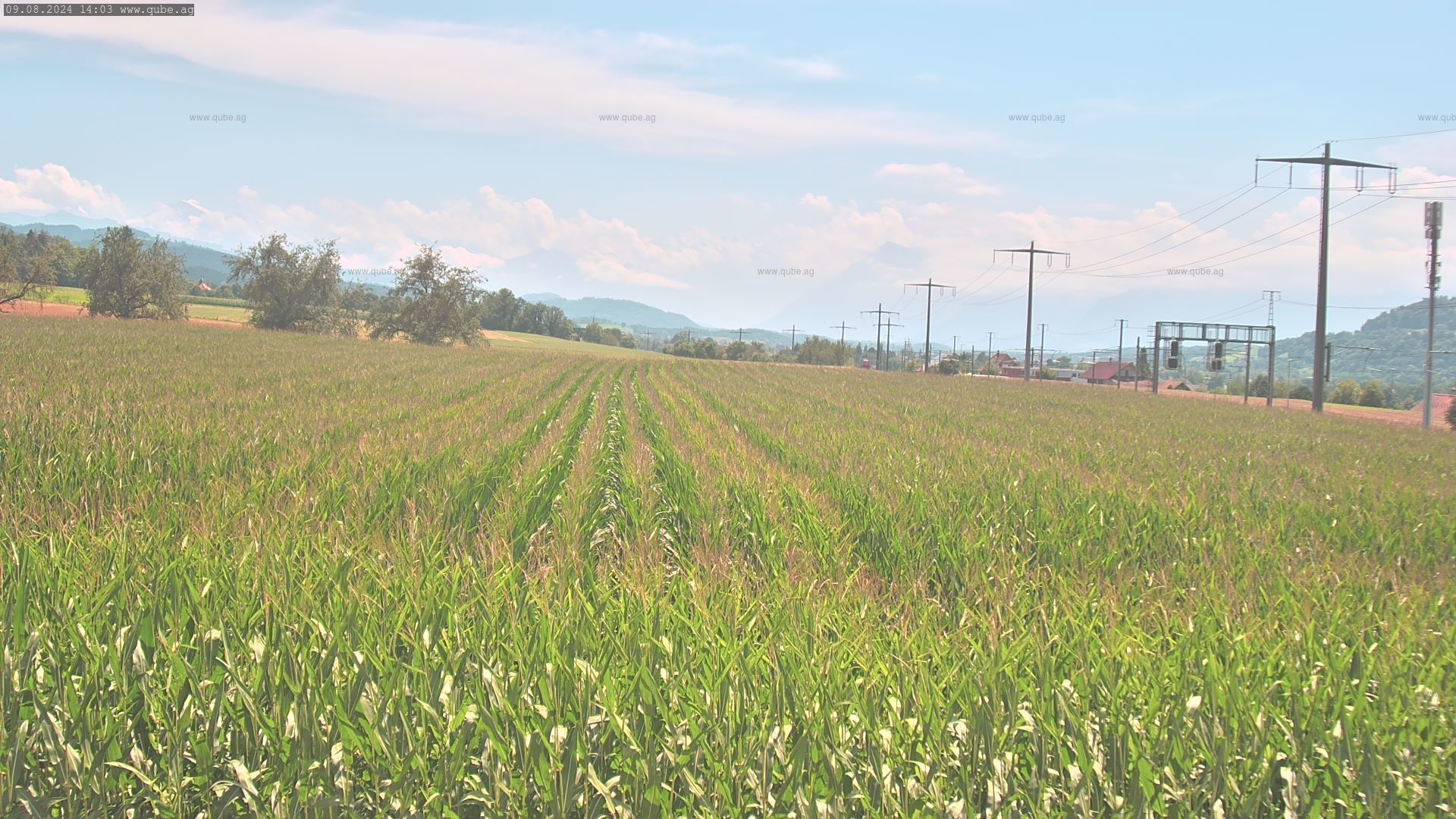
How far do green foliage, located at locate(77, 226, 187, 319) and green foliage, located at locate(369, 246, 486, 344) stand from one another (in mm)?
18892

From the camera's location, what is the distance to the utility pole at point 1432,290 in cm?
2880

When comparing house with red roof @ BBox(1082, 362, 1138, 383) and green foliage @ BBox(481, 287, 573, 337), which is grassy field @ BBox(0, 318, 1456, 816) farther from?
green foliage @ BBox(481, 287, 573, 337)

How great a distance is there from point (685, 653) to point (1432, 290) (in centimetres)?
3824

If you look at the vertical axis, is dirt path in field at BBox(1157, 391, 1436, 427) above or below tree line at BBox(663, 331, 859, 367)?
below

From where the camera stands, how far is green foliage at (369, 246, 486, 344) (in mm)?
87312

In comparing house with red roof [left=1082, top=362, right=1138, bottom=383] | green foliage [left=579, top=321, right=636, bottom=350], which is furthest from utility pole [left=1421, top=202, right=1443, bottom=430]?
green foliage [left=579, top=321, right=636, bottom=350]

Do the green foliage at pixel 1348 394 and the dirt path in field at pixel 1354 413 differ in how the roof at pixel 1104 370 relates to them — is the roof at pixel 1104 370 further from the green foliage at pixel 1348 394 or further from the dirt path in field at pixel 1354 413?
the dirt path in field at pixel 1354 413

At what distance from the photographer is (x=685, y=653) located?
9.36ft

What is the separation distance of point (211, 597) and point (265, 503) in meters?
2.39

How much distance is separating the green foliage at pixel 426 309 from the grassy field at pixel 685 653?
84698mm

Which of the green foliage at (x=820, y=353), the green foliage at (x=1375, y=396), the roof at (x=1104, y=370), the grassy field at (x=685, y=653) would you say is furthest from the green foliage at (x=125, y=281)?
the green foliage at (x=1375, y=396)

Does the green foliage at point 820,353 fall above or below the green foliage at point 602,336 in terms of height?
below

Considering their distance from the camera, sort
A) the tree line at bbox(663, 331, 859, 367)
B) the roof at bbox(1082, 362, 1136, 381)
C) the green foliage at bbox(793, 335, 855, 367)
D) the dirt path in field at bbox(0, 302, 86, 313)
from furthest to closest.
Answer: the green foliage at bbox(793, 335, 855, 367)
the tree line at bbox(663, 331, 859, 367)
the roof at bbox(1082, 362, 1136, 381)
the dirt path in field at bbox(0, 302, 86, 313)

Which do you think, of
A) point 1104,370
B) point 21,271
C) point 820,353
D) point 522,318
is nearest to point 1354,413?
point 1104,370
